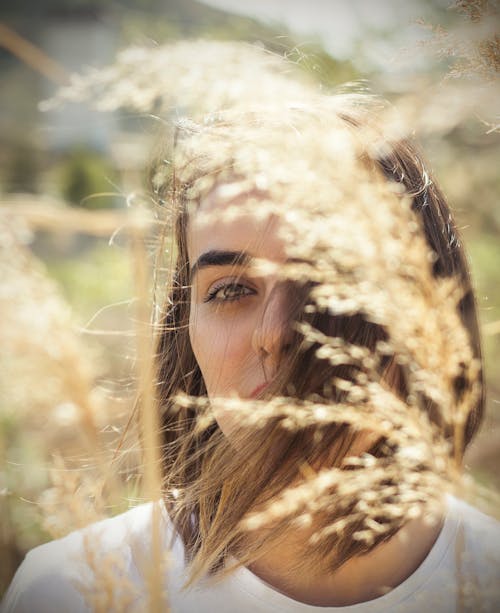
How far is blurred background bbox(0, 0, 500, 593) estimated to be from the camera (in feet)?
2.21

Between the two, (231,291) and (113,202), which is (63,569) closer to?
(231,291)

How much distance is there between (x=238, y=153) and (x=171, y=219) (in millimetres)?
453

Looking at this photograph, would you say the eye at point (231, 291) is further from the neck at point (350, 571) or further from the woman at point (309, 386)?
the neck at point (350, 571)

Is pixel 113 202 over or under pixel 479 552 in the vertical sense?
over

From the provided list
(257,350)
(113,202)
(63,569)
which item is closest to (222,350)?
(257,350)

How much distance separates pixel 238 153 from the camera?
0.78m

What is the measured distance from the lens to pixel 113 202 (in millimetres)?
4535

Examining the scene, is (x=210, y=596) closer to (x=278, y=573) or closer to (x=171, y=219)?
→ (x=278, y=573)

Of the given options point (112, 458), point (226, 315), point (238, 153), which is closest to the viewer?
point (238, 153)

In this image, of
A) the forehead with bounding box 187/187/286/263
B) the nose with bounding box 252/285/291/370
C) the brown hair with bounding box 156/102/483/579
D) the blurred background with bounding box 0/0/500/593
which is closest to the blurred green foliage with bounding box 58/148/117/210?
the blurred background with bounding box 0/0/500/593

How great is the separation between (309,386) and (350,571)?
0.42 metres

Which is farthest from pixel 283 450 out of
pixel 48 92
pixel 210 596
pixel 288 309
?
pixel 48 92

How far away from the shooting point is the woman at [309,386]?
0.64 m

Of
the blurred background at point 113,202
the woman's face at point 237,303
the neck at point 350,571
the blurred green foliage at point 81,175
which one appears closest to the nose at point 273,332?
the woman's face at point 237,303
